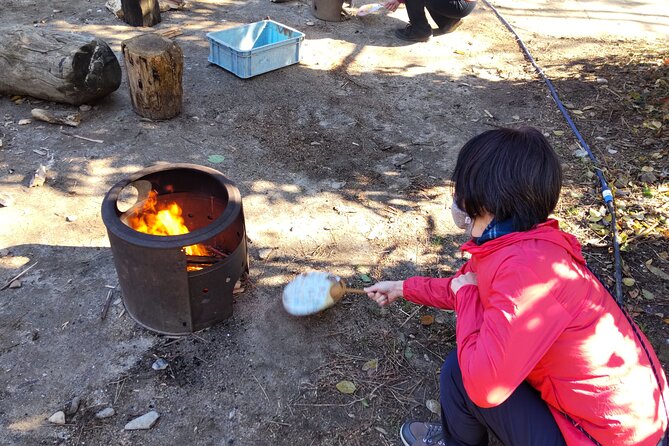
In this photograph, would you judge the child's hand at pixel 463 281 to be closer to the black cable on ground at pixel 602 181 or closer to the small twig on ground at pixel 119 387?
the black cable on ground at pixel 602 181

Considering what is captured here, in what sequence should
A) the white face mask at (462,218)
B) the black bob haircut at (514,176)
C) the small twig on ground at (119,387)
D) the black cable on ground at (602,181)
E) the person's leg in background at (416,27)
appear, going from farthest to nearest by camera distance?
the person's leg in background at (416,27)
the black cable on ground at (602,181)
the small twig on ground at (119,387)
the white face mask at (462,218)
the black bob haircut at (514,176)

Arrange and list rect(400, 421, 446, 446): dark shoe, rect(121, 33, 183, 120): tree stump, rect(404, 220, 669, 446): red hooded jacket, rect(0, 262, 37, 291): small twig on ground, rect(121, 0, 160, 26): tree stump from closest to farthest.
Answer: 1. rect(404, 220, 669, 446): red hooded jacket
2. rect(400, 421, 446, 446): dark shoe
3. rect(0, 262, 37, 291): small twig on ground
4. rect(121, 33, 183, 120): tree stump
5. rect(121, 0, 160, 26): tree stump

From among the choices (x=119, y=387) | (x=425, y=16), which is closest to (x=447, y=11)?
(x=425, y=16)

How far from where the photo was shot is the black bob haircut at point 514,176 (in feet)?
5.75

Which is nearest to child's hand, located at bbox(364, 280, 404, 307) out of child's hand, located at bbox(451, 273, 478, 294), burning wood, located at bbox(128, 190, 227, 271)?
child's hand, located at bbox(451, 273, 478, 294)

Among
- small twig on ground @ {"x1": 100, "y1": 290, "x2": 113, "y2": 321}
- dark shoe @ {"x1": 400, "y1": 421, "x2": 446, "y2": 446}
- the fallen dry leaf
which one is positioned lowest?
the fallen dry leaf

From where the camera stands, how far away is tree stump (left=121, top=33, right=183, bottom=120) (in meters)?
4.60

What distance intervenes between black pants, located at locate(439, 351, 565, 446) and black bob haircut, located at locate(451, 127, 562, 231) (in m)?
0.61

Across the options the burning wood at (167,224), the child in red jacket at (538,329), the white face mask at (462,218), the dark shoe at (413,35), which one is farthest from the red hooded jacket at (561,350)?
the dark shoe at (413,35)

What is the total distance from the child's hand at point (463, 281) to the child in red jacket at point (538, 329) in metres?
0.15

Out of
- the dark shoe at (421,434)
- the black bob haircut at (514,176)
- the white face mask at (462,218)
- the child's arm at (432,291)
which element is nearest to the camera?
the black bob haircut at (514,176)

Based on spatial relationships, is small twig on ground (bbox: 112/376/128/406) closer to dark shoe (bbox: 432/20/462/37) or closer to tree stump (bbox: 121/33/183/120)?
tree stump (bbox: 121/33/183/120)

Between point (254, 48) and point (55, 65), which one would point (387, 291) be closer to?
point (55, 65)

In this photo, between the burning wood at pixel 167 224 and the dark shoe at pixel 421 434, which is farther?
the burning wood at pixel 167 224
